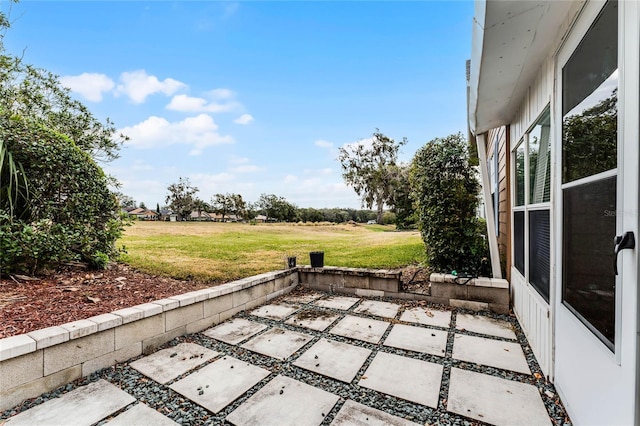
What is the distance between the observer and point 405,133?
86.3 ft

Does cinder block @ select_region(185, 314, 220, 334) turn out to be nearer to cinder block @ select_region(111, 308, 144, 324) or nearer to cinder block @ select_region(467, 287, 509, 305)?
cinder block @ select_region(111, 308, 144, 324)

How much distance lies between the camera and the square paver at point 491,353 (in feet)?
7.81

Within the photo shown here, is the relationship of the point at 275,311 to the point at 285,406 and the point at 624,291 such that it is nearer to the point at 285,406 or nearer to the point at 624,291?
the point at 285,406

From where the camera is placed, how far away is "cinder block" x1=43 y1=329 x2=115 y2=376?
2037mm

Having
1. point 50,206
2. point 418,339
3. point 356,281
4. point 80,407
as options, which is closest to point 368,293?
point 356,281

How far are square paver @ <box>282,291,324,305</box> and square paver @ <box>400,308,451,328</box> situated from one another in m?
1.44

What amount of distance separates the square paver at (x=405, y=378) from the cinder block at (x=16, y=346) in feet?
7.88

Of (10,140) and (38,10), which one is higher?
(38,10)

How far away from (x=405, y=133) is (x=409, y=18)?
71.9 ft

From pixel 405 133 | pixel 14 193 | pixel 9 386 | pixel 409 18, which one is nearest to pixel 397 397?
pixel 9 386

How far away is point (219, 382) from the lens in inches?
85.5

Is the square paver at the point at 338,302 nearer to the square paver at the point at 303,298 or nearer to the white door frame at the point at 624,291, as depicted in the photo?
the square paver at the point at 303,298

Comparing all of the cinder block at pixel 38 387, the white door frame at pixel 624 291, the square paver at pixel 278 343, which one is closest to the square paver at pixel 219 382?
the square paver at pixel 278 343

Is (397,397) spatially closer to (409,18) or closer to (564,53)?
(564,53)
